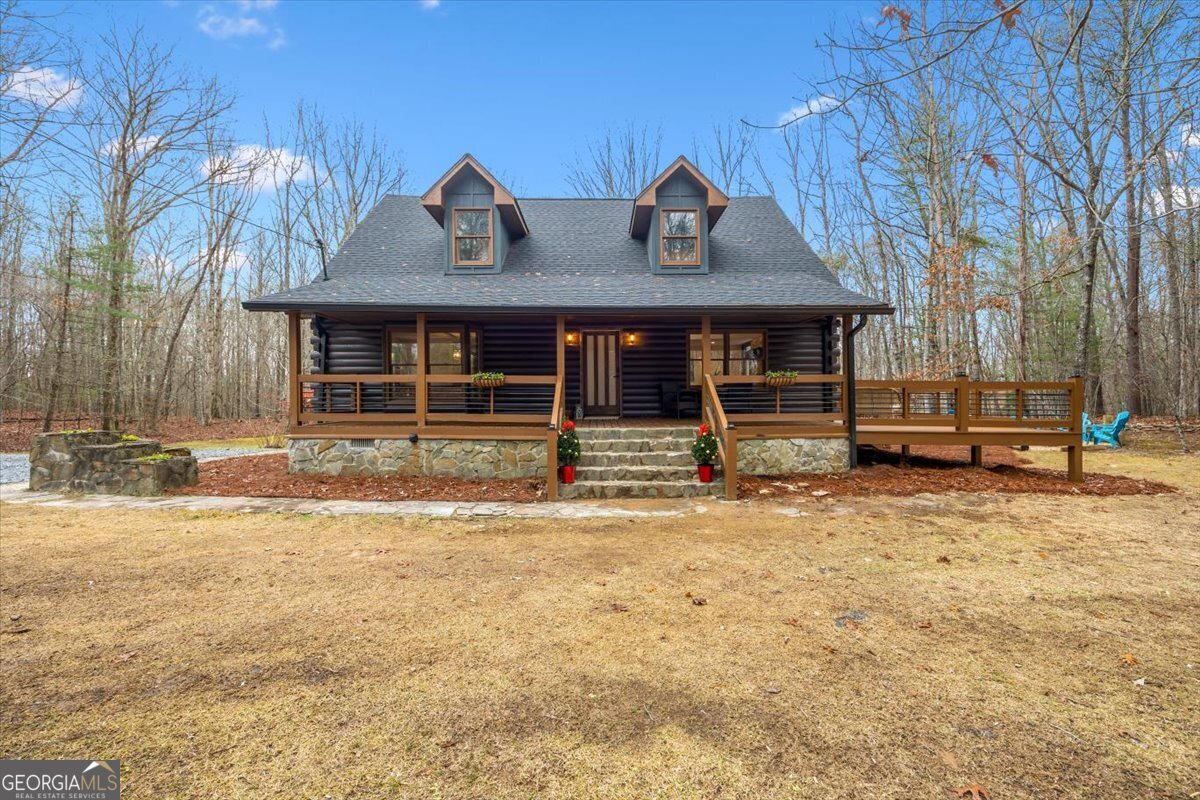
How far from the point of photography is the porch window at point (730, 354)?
1173cm

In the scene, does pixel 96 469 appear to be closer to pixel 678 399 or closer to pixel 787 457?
pixel 678 399

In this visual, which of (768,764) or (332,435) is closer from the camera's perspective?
(768,764)

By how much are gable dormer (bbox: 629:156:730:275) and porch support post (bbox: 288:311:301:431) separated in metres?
7.71

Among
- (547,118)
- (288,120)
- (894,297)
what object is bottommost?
(894,297)

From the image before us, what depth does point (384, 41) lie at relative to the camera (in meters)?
18.8

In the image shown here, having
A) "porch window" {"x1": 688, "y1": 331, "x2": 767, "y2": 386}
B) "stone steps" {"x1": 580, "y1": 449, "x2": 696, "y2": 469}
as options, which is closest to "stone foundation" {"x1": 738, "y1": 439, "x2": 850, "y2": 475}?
"stone steps" {"x1": 580, "y1": 449, "x2": 696, "y2": 469}

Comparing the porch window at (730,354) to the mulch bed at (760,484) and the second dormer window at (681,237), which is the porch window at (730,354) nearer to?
the second dormer window at (681,237)

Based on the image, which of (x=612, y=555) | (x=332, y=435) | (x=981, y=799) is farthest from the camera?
(x=332, y=435)

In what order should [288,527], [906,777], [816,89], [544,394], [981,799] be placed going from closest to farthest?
[981,799]
[906,777]
[816,89]
[288,527]
[544,394]

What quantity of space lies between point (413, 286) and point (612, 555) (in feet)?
25.7

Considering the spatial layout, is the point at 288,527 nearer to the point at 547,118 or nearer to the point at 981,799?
the point at 981,799

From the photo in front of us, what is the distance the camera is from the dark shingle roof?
920cm

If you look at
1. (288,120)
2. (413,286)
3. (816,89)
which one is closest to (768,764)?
(816,89)

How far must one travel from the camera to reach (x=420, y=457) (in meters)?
9.02
